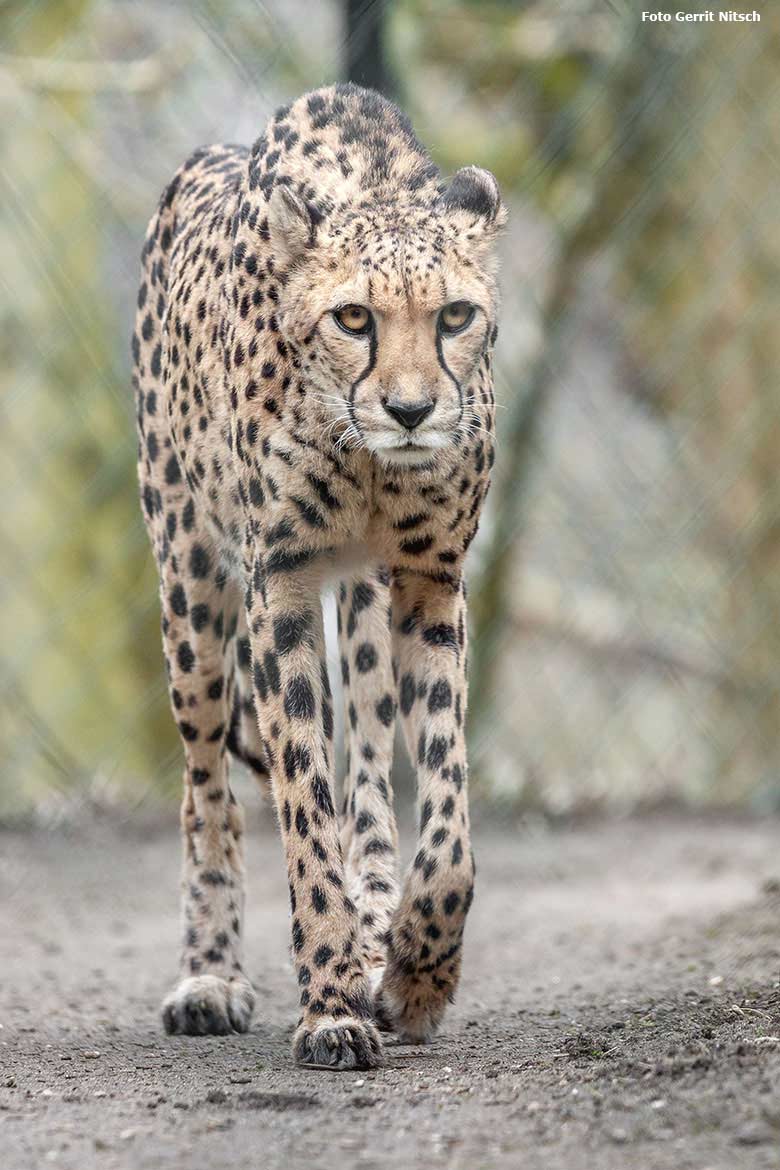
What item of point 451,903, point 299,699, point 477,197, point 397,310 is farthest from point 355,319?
point 451,903

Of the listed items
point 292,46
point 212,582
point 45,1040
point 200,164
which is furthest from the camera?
point 292,46

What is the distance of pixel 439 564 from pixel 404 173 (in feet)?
2.44

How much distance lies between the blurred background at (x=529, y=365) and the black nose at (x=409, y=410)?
151 inches

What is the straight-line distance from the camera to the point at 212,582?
4246 millimetres

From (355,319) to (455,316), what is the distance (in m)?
0.18

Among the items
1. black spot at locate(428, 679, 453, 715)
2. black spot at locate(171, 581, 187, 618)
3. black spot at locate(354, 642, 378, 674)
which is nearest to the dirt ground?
black spot at locate(428, 679, 453, 715)

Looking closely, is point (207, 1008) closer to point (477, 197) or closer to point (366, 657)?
point (366, 657)

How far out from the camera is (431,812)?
3.38 meters

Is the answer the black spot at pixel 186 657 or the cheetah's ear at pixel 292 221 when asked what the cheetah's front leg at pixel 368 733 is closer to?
the black spot at pixel 186 657

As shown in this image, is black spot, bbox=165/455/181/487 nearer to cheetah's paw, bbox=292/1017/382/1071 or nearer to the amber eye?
the amber eye

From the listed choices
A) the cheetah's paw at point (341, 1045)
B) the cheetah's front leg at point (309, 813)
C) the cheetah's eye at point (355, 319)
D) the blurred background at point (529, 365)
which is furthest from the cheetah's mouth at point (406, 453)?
the blurred background at point (529, 365)

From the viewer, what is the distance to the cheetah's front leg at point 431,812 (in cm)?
329

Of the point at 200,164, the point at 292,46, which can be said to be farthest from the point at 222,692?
the point at 292,46

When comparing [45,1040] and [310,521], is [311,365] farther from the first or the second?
[45,1040]
